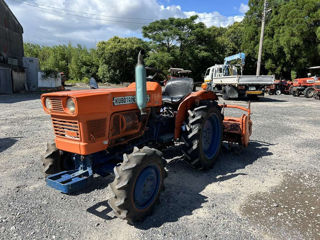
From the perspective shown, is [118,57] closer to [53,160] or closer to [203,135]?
[203,135]

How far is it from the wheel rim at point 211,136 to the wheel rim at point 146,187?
60.7 inches

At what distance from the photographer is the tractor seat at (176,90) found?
4.30 meters

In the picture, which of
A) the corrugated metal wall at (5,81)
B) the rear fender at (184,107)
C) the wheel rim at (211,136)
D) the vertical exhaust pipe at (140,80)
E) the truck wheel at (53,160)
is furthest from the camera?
the corrugated metal wall at (5,81)

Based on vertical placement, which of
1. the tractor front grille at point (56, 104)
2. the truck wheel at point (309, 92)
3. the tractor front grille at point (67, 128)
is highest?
the tractor front grille at point (56, 104)

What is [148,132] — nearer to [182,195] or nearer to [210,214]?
[182,195]

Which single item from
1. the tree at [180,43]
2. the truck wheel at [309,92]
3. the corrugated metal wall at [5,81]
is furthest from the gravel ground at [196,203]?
the tree at [180,43]

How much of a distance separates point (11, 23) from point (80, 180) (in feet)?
77.8

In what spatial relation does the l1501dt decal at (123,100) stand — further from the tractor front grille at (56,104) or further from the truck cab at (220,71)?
the truck cab at (220,71)

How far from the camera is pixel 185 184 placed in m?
3.65

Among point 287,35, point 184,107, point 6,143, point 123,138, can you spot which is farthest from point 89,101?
point 287,35

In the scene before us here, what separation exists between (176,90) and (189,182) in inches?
64.7

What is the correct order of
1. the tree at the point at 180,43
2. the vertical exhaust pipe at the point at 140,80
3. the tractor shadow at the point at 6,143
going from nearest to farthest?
the vertical exhaust pipe at the point at 140,80
the tractor shadow at the point at 6,143
the tree at the point at 180,43

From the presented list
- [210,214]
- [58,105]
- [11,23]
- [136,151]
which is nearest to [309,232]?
[210,214]

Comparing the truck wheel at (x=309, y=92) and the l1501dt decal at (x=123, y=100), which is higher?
the l1501dt decal at (x=123, y=100)
